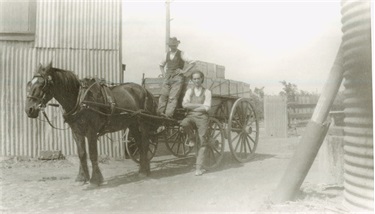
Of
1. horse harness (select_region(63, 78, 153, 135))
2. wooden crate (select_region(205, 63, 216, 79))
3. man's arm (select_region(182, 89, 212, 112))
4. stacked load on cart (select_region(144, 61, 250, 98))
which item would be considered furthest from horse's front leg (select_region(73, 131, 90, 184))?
wooden crate (select_region(205, 63, 216, 79))

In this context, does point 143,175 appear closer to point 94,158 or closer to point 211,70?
point 94,158

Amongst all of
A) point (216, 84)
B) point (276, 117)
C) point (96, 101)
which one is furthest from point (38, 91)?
point (276, 117)

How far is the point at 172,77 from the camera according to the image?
768 centimetres

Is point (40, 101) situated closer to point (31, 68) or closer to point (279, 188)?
point (279, 188)

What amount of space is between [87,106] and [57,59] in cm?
400

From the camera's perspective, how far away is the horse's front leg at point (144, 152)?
7207 millimetres

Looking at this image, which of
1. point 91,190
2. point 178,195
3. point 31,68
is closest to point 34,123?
point 31,68

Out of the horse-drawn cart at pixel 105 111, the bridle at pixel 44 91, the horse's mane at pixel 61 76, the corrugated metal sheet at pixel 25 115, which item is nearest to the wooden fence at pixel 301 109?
the horse-drawn cart at pixel 105 111

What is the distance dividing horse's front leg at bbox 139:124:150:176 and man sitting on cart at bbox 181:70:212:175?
0.76 meters

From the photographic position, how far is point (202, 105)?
23.8 feet

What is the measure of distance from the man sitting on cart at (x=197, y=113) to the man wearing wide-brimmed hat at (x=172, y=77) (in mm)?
250

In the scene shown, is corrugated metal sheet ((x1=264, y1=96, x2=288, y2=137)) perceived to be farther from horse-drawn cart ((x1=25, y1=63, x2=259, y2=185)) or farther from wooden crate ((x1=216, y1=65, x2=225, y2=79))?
horse-drawn cart ((x1=25, y1=63, x2=259, y2=185))

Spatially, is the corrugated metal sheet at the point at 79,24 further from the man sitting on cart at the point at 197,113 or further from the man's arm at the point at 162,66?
the man sitting on cart at the point at 197,113

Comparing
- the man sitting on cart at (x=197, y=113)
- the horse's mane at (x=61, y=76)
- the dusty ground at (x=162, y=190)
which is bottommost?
the dusty ground at (x=162, y=190)
